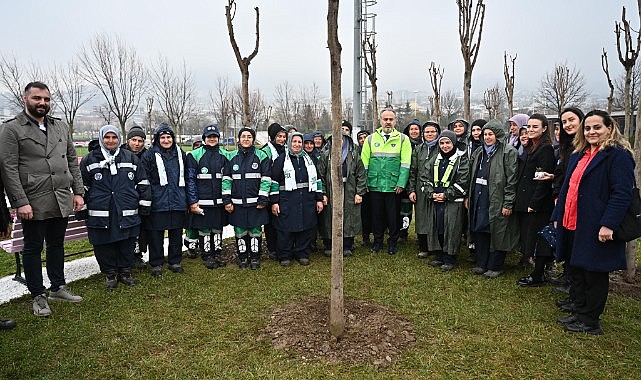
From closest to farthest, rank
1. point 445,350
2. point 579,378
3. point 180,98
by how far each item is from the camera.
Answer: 1. point 579,378
2. point 445,350
3. point 180,98

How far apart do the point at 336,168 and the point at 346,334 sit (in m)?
1.53

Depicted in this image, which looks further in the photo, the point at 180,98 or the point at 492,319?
the point at 180,98

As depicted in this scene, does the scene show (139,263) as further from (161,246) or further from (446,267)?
(446,267)

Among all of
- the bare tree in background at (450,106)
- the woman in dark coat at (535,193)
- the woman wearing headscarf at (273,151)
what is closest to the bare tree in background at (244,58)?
the woman wearing headscarf at (273,151)

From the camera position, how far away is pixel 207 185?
6.27m

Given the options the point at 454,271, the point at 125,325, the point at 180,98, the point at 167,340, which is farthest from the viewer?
the point at 180,98

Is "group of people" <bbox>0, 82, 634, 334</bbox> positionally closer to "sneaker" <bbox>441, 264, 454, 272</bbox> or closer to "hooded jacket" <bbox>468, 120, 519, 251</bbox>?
"hooded jacket" <bbox>468, 120, 519, 251</bbox>

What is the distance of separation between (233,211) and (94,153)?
6.29ft

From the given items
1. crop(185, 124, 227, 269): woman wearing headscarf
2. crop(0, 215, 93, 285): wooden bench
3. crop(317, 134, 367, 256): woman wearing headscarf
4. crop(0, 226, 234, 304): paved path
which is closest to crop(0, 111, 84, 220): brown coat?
crop(0, 215, 93, 285): wooden bench

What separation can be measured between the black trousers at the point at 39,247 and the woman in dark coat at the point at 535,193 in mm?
5363

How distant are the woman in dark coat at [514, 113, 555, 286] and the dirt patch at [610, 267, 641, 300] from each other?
2.63 ft

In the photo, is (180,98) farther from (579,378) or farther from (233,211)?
(579,378)

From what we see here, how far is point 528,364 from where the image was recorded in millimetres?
3537

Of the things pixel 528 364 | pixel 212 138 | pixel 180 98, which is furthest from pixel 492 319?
pixel 180 98
